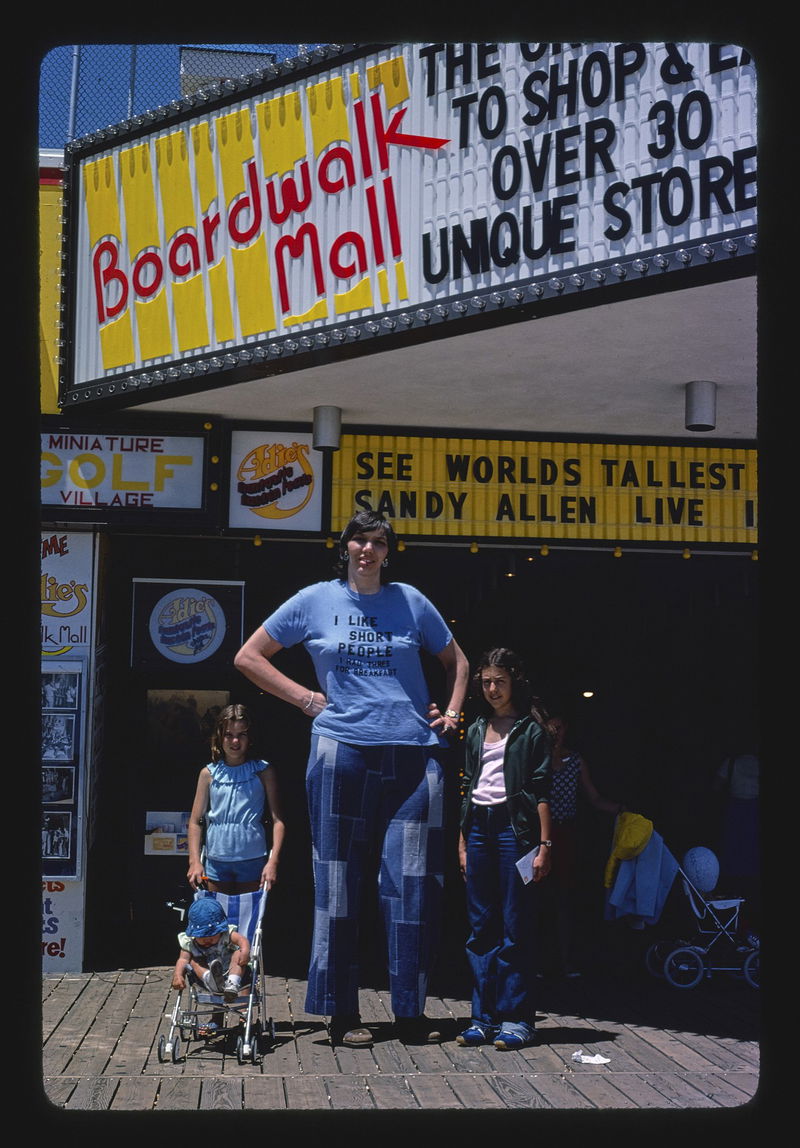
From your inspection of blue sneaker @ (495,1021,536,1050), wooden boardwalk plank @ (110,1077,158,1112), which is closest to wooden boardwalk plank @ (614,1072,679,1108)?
blue sneaker @ (495,1021,536,1050)

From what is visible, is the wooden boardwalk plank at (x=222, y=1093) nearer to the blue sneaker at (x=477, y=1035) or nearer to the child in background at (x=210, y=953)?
the child in background at (x=210, y=953)

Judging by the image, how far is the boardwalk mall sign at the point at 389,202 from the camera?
5617 millimetres

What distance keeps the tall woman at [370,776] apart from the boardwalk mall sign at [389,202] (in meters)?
1.32

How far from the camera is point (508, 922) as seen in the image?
609 centimetres

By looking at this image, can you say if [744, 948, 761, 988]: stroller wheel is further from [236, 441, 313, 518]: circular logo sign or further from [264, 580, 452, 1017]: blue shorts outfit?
[236, 441, 313, 518]: circular logo sign

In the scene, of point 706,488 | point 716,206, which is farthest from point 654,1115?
point 706,488

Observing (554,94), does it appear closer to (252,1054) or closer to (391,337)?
(391,337)

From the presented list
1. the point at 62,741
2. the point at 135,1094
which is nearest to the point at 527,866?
the point at 135,1094

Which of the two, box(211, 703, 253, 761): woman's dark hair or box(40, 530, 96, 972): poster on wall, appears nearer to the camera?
box(211, 703, 253, 761): woman's dark hair

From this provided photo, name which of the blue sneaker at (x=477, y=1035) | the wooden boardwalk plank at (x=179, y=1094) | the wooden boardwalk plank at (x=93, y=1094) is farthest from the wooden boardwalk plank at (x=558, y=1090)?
the wooden boardwalk plank at (x=93, y=1094)

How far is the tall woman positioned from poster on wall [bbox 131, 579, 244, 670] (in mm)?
2142

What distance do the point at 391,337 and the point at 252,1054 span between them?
355 cm

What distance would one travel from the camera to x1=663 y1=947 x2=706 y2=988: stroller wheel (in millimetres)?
7520

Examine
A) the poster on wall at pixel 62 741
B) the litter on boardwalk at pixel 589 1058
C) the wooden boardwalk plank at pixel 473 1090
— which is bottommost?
the litter on boardwalk at pixel 589 1058
